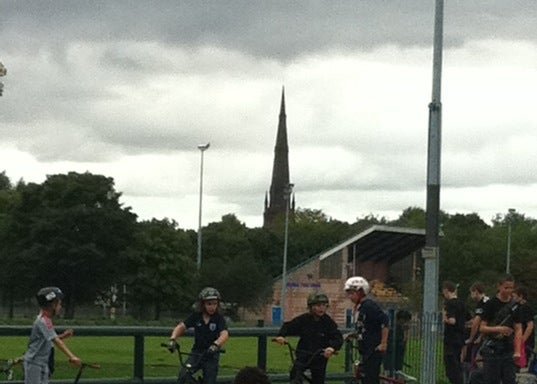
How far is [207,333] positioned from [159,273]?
77.7m

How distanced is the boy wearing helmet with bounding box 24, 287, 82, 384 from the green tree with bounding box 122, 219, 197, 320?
77.8 meters

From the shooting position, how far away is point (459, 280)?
103688 mm

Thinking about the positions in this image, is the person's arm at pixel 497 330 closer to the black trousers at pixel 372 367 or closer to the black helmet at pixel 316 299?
the black trousers at pixel 372 367

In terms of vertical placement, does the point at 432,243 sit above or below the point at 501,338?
above

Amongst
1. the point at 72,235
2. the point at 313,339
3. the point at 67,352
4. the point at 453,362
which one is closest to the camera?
the point at 67,352

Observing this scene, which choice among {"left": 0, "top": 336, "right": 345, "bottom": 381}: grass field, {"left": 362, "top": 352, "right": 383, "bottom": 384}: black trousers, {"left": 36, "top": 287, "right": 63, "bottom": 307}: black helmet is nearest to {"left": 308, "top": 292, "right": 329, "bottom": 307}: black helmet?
{"left": 362, "top": 352, "right": 383, "bottom": 384}: black trousers

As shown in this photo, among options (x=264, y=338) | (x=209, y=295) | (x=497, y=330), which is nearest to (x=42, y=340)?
(x=209, y=295)

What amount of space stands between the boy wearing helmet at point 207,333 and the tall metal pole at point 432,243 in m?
6.96

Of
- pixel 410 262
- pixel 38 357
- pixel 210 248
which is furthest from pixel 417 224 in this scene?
pixel 38 357

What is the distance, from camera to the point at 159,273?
93375 millimetres

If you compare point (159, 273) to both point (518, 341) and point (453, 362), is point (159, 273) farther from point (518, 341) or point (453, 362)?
point (518, 341)

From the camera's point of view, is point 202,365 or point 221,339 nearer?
point 221,339

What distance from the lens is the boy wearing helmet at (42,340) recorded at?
563 inches

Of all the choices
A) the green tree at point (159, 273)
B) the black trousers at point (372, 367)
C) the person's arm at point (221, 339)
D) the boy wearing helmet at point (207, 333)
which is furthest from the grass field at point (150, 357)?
the green tree at point (159, 273)
